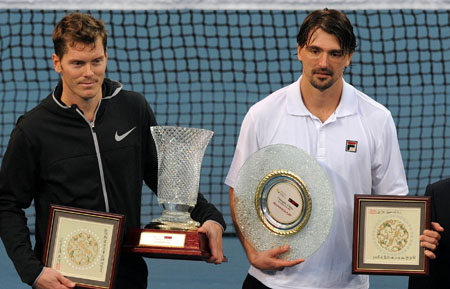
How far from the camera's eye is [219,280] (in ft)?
18.5

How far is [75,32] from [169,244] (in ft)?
2.64

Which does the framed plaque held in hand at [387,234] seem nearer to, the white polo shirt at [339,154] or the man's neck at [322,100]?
the white polo shirt at [339,154]

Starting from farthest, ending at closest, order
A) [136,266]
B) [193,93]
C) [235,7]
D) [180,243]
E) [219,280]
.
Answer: [193,93] → [235,7] → [219,280] → [136,266] → [180,243]

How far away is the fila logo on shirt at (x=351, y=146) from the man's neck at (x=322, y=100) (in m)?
0.13

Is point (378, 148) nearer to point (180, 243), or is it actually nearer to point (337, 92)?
point (337, 92)

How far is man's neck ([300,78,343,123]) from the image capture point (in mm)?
2977

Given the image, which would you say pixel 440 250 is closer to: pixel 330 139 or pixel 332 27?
pixel 330 139

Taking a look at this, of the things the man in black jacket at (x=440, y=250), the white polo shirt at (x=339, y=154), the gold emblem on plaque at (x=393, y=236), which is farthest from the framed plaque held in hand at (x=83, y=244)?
the man in black jacket at (x=440, y=250)

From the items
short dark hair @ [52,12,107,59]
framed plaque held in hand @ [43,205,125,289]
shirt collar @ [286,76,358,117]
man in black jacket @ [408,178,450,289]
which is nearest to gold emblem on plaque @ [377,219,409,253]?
man in black jacket @ [408,178,450,289]

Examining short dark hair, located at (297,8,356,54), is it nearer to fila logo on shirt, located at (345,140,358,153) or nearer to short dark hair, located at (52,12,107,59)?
fila logo on shirt, located at (345,140,358,153)

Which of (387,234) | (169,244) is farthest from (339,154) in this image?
(169,244)

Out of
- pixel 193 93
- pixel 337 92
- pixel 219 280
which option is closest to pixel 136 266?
pixel 337 92

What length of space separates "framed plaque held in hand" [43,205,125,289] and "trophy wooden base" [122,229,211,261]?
0.10 meters

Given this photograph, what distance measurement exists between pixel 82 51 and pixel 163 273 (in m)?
3.30
